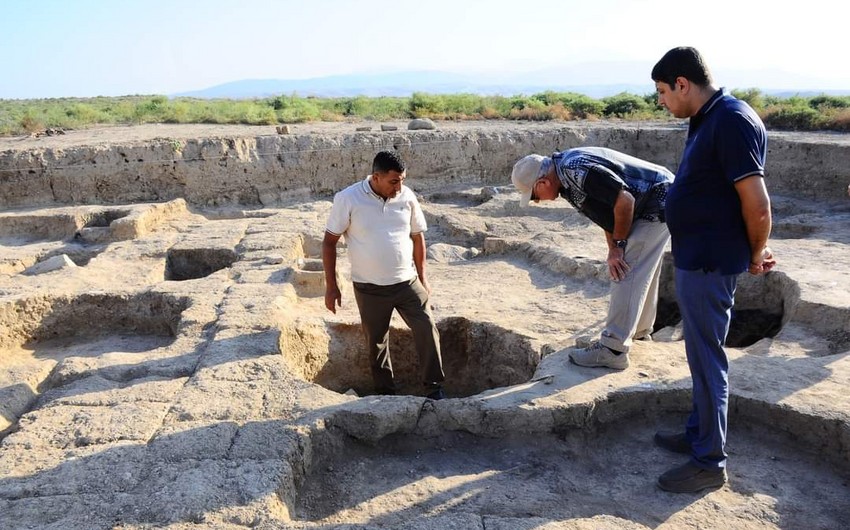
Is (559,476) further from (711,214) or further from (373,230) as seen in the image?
(373,230)

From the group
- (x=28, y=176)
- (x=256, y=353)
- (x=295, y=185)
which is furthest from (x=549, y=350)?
(x=28, y=176)

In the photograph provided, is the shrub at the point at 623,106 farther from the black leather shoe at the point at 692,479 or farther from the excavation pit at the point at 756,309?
the black leather shoe at the point at 692,479

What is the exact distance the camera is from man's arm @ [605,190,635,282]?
12.3 feet

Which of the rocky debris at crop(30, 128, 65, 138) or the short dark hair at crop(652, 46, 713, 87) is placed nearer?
the short dark hair at crop(652, 46, 713, 87)

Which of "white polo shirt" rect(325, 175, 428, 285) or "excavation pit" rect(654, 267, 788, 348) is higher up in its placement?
"white polo shirt" rect(325, 175, 428, 285)

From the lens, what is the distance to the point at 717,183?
113 inches

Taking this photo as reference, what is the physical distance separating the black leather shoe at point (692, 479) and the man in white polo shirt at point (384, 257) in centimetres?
190

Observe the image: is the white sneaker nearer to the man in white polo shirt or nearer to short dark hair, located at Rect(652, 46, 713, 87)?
the man in white polo shirt

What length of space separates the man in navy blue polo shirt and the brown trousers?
1993mm

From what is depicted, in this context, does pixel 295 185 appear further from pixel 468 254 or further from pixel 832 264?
pixel 832 264

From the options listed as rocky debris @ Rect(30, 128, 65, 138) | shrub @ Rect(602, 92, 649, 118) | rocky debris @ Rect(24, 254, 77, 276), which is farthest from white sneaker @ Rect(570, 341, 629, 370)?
shrub @ Rect(602, 92, 649, 118)

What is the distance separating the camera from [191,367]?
4414mm

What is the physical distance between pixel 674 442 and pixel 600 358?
0.71 metres

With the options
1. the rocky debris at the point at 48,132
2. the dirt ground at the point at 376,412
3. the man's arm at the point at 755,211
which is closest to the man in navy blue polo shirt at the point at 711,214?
the man's arm at the point at 755,211
